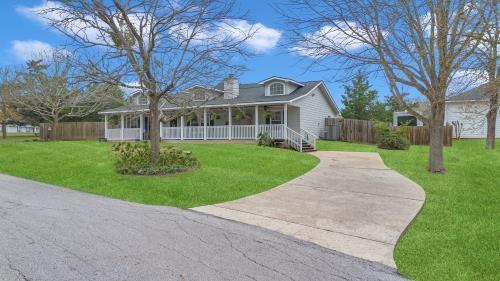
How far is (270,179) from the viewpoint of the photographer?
964cm

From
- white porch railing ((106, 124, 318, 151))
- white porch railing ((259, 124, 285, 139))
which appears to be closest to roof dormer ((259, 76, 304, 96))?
white porch railing ((106, 124, 318, 151))

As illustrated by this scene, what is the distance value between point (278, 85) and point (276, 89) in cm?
30

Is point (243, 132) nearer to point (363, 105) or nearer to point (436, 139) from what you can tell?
point (436, 139)

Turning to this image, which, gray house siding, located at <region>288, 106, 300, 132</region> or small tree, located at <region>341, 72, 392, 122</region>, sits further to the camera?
small tree, located at <region>341, 72, 392, 122</region>

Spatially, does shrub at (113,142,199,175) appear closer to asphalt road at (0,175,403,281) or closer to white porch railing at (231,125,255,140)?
asphalt road at (0,175,403,281)

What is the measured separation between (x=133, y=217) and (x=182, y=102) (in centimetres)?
638

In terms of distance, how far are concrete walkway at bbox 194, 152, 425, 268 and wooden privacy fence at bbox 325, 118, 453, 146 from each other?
13962 millimetres

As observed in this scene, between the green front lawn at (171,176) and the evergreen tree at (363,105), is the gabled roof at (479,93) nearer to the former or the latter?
the green front lawn at (171,176)

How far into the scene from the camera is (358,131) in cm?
2439

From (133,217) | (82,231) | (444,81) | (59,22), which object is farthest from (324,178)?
(59,22)

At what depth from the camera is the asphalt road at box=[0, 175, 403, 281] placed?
3.62 meters

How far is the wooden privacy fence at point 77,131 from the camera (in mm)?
30875

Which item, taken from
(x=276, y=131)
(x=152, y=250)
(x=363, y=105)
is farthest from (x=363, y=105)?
(x=152, y=250)

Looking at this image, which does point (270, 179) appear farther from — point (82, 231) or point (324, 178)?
point (82, 231)
